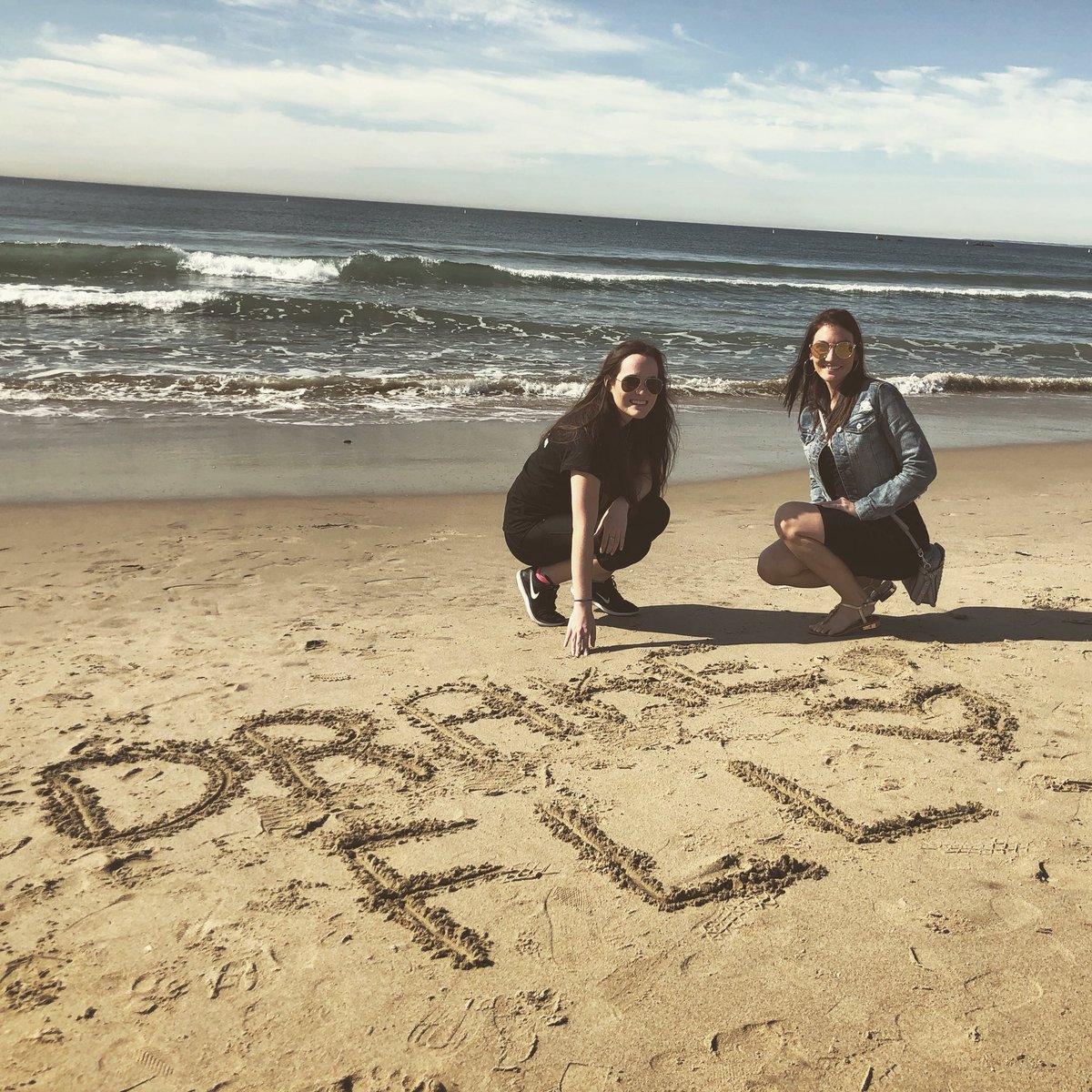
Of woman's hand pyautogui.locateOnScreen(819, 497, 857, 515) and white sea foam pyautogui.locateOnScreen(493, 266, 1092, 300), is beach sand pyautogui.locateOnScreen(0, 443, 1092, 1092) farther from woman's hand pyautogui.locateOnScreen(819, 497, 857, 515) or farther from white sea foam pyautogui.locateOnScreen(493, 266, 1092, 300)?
white sea foam pyautogui.locateOnScreen(493, 266, 1092, 300)

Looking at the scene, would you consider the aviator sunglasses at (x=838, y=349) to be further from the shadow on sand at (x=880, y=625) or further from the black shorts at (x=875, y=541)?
the shadow on sand at (x=880, y=625)

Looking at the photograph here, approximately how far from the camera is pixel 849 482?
14.0ft

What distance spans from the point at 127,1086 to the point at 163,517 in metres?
4.79

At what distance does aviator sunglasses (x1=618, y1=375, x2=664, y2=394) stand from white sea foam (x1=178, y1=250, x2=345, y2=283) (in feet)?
72.7

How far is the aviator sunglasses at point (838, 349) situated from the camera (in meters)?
4.03

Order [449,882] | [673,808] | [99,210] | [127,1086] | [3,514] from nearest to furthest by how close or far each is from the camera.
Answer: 1. [127,1086]
2. [449,882]
3. [673,808]
4. [3,514]
5. [99,210]

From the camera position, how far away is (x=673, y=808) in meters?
2.96

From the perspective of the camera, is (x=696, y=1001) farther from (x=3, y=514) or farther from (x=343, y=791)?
(x=3, y=514)

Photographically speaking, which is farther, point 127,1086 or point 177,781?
point 177,781

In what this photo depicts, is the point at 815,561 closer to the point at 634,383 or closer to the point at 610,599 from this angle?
the point at 610,599

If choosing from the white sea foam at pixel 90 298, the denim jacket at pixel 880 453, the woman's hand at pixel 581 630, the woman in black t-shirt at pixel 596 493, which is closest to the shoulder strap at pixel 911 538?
the denim jacket at pixel 880 453

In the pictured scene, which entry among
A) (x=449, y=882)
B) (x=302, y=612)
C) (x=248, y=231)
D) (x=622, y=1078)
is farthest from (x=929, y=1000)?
(x=248, y=231)

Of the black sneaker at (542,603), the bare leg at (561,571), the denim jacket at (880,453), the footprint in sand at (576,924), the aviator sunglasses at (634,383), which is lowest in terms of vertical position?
the footprint in sand at (576,924)

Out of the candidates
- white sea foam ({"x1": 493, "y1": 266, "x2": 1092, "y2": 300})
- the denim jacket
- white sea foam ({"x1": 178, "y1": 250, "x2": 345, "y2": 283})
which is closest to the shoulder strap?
the denim jacket
